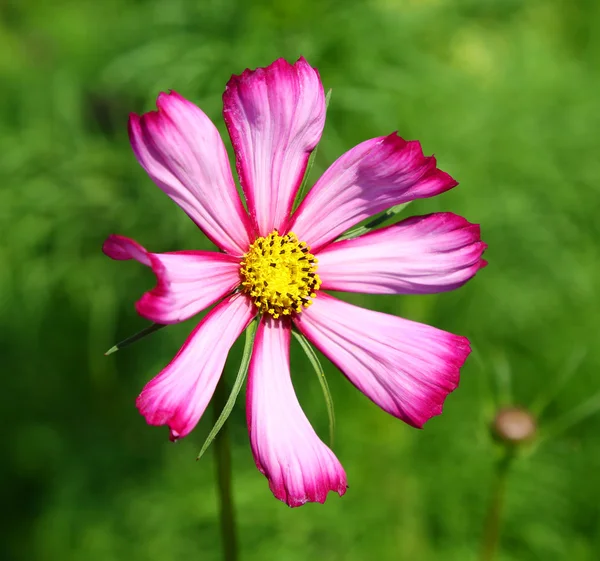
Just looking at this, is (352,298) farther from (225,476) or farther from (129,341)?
(129,341)

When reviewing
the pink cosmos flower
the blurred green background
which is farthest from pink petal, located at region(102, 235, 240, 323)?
the blurred green background

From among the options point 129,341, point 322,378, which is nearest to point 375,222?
point 322,378

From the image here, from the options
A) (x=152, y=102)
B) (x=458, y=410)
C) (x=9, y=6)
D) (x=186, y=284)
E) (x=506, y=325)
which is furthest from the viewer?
(x=9, y=6)

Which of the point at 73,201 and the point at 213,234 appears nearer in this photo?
the point at 213,234

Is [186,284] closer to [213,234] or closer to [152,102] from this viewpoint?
[213,234]

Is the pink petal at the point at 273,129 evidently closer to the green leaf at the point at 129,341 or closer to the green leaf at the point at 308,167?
the green leaf at the point at 308,167

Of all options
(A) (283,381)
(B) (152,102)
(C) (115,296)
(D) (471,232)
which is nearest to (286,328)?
(A) (283,381)

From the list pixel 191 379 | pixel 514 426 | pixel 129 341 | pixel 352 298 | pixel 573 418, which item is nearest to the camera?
pixel 129 341
